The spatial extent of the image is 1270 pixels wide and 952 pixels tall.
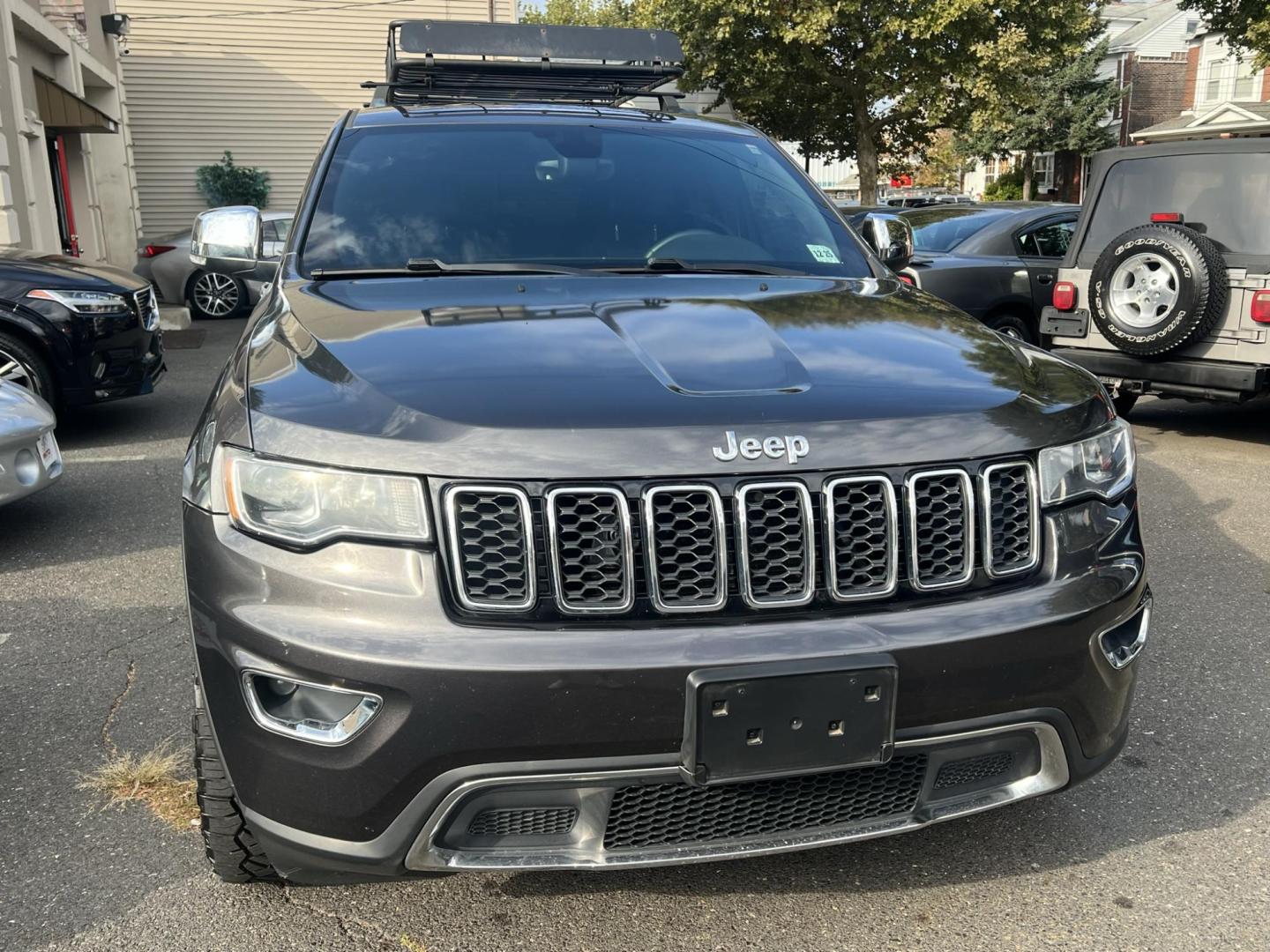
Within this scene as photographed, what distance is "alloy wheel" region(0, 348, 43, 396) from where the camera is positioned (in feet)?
22.0

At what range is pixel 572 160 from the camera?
354 cm

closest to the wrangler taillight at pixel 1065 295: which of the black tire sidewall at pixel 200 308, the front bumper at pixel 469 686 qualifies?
the front bumper at pixel 469 686

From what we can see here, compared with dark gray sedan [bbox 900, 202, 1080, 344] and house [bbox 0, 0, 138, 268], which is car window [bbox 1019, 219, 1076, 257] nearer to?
dark gray sedan [bbox 900, 202, 1080, 344]

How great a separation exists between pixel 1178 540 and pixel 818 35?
1969cm

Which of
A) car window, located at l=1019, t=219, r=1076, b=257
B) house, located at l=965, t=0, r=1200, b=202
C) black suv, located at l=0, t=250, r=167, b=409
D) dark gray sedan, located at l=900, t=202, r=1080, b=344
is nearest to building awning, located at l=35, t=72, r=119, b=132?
black suv, located at l=0, t=250, r=167, b=409

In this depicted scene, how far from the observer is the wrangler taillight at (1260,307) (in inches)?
248

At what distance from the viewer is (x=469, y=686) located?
1885 mm

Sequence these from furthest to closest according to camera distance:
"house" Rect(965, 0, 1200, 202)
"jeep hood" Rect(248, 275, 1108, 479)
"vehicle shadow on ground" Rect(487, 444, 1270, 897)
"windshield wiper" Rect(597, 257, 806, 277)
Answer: "house" Rect(965, 0, 1200, 202) → "windshield wiper" Rect(597, 257, 806, 277) → "vehicle shadow on ground" Rect(487, 444, 1270, 897) → "jeep hood" Rect(248, 275, 1108, 479)

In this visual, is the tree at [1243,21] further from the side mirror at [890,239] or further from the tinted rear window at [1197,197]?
the side mirror at [890,239]

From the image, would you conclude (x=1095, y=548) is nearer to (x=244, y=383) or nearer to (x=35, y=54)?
(x=244, y=383)

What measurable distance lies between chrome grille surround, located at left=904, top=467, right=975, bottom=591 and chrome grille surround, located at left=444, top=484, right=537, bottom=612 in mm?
702

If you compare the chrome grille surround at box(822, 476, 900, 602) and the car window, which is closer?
the chrome grille surround at box(822, 476, 900, 602)

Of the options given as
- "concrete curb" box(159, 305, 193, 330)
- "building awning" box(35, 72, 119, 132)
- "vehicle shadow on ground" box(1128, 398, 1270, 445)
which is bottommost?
"vehicle shadow on ground" box(1128, 398, 1270, 445)

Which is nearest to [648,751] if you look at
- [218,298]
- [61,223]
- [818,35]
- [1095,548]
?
[1095,548]
